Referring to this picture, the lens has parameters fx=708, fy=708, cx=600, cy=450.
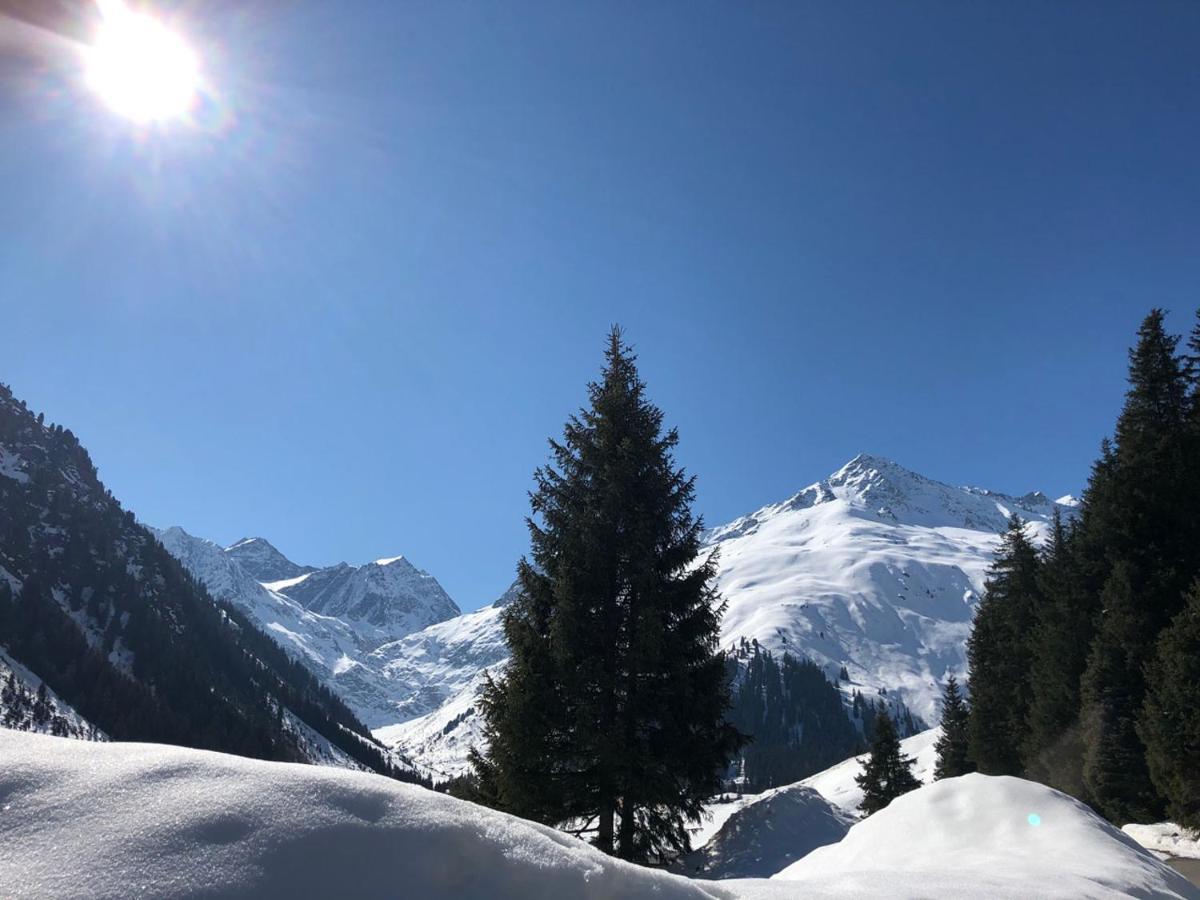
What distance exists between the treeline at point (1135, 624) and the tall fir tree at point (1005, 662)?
5.84 m

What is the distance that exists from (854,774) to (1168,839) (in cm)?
8085

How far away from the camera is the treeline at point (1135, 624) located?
1838cm

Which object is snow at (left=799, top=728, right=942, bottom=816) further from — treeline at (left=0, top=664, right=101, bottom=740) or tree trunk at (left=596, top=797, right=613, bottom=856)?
treeline at (left=0, top=664, right=101, bottom=740)

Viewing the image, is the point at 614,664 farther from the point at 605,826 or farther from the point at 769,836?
the point at 769,836

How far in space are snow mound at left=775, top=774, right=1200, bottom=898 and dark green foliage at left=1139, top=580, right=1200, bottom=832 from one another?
44.2 feet

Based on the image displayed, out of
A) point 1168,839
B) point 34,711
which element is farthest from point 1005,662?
point 34,711

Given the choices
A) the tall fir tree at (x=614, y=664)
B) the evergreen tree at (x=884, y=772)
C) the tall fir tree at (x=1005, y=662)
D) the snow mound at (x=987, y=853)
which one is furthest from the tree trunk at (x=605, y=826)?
the evergreen tree at (x=884, y=772)

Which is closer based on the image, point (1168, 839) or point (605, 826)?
point (605, 826)

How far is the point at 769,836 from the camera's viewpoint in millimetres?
14844

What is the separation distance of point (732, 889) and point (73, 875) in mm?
3431

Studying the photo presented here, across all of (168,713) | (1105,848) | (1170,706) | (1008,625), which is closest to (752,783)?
(168,713)

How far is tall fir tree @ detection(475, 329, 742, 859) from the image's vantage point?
13.6m

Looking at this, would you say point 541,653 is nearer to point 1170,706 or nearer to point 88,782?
point 88,782

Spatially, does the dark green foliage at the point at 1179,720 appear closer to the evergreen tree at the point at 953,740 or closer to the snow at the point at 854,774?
the evergreen tree at the point at 953,740
